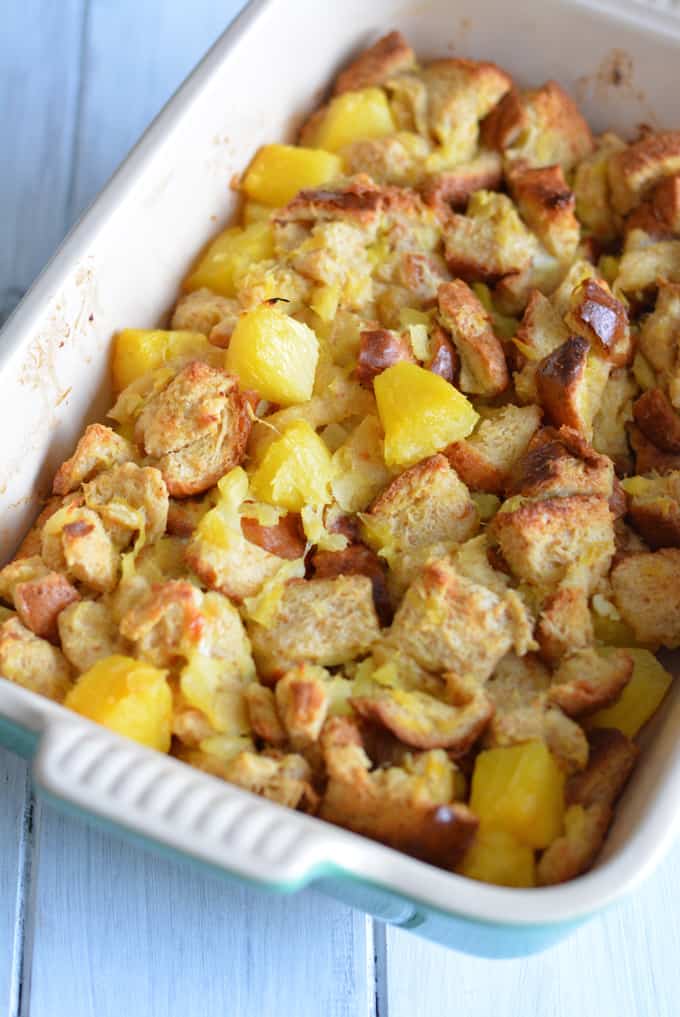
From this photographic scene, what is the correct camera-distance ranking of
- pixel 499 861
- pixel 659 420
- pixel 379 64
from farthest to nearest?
pixel 379 64 → pixel 659 420 → pixel 499 861

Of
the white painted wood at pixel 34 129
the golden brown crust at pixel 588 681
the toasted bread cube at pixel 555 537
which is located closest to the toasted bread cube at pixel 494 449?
the toasted bread cube at pixel 555 537

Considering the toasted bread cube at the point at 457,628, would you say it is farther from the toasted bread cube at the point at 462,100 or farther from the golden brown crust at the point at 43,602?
the toasted bread cube at the point at 462,100

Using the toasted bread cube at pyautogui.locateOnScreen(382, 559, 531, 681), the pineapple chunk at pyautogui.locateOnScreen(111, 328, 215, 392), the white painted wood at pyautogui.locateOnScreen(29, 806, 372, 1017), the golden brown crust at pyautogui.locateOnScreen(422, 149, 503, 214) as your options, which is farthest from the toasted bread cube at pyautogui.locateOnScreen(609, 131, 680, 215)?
the white painted wood at pyautogui.locateOnScreen(29, 806, 372, 1017)

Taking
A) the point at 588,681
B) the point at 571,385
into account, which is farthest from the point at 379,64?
the point at 588,681

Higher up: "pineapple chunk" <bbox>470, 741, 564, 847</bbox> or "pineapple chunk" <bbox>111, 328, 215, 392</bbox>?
"pineapple chunk" <bbox>111, 328, 215, 392</bbox>

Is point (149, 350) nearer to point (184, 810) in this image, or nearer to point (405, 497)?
point (405, 497)

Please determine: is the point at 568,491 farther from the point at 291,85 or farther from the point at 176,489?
the point at 291,85

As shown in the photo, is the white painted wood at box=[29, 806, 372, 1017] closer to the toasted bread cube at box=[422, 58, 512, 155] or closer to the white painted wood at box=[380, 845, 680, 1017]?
the white painted wood at box=[380, 845, 680, 1017]
